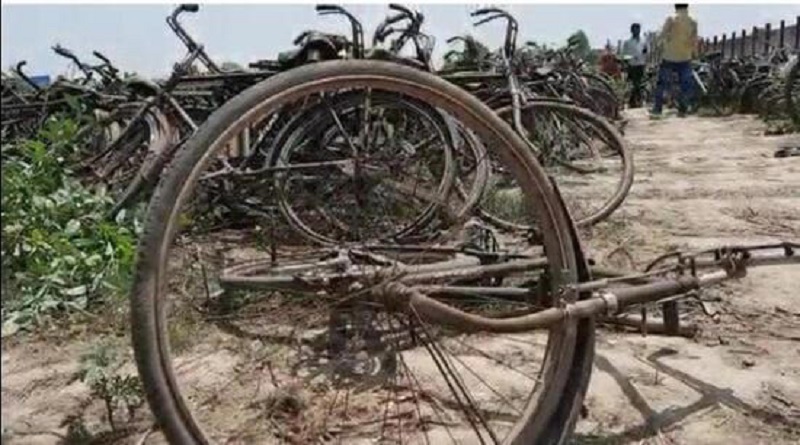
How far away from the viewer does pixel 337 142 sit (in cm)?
409

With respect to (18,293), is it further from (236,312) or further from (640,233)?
(640,233)

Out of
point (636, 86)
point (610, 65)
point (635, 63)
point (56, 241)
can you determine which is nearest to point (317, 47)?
point (56, 241)

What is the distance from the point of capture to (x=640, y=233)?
4.66 metres

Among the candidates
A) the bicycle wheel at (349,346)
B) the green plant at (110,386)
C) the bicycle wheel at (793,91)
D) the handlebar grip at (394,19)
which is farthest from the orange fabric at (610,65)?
the green plant at (110,386)

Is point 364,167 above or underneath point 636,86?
underneath

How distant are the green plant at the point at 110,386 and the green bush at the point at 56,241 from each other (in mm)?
616

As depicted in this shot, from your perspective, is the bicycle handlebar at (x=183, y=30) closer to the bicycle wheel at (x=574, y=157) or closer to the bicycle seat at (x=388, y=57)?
the bicycle seat at (x=388, y=57)

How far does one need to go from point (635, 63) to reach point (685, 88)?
86.6 inches

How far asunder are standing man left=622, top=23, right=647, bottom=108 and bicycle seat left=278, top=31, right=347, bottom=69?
41.5 ft

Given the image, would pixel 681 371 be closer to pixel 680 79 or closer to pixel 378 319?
pixel 378 319

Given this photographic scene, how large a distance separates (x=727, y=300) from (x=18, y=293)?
2766mm

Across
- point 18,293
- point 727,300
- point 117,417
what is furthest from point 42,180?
point 727,300

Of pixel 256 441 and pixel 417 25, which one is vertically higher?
pixel 417 25

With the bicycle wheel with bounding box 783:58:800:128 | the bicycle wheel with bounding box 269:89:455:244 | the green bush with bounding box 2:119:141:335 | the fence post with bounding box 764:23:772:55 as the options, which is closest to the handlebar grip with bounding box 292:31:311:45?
the bicycle wheel with bounding box 269:89:455:244
